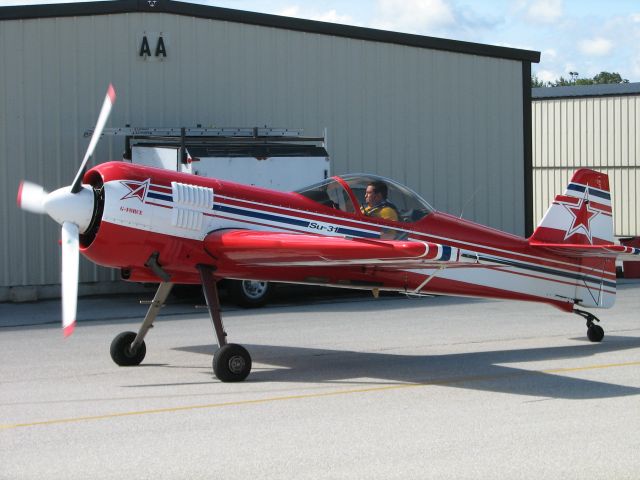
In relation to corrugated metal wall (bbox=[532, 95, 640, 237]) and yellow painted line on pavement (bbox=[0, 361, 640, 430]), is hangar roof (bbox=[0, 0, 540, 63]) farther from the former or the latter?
corrugated metal wall (bbox=[532, 95, 640, 237])

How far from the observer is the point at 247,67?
65.5 feet

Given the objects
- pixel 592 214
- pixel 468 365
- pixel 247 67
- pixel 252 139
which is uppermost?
pixel 247 67

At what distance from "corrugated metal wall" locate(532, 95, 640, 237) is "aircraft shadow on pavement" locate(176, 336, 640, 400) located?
25.8 m

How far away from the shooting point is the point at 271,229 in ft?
32.8

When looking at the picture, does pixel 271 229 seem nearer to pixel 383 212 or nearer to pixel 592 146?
pixel 383 212

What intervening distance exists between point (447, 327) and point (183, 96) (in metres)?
8.38

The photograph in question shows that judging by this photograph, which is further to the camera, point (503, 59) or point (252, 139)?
point (503, 59)

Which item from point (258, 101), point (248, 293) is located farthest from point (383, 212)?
A: point (258, 101)

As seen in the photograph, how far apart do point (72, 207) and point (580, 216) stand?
629 cm

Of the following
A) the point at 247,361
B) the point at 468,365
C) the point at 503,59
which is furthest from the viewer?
the point at 503,59

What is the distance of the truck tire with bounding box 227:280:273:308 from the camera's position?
16.2 m

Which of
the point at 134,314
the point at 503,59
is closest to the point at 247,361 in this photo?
the point at 134,314

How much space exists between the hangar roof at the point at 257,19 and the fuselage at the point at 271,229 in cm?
986

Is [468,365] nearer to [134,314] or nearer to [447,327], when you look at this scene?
[447,327]
